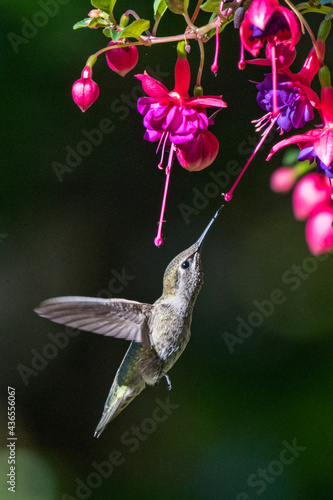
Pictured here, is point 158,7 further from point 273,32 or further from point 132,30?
point 273,32

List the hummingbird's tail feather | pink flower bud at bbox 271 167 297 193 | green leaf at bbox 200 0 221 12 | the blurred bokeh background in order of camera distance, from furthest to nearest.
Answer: the blurred bokeh background → the hummingbird's tail feather → pink flower bud at bbox 271 167 297 193 → green leaf at bbox 200 0 221 12

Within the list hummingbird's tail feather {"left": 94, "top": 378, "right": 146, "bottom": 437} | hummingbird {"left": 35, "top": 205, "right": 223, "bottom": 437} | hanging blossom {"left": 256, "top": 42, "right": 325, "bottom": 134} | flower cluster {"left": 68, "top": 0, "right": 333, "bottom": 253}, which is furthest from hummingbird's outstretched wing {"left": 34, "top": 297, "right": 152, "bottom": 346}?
hanging blossom {"left": 256, "top": 42, "right": 325, "bottom": 134}

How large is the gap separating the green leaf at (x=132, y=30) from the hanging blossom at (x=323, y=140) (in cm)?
19

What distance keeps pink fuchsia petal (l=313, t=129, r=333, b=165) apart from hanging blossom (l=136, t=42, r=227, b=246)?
4.6 inches

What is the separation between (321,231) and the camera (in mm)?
844

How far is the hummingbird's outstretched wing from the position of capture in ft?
2.70

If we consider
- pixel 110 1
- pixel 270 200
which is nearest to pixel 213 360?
pixel 270 200

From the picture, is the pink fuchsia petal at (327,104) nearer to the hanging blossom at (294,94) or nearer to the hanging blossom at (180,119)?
the hanging blossom at (294,94)

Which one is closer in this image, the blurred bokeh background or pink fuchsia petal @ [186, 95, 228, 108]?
pink fuchsia petal @ [186, 95, 228, 108]

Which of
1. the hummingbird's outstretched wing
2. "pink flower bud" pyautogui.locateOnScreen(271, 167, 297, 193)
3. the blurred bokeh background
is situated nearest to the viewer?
the hummingbird's outstretched wing

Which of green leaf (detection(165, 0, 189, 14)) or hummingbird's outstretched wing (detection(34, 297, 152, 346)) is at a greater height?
green leaf (detection(165, 0, 189, 14))

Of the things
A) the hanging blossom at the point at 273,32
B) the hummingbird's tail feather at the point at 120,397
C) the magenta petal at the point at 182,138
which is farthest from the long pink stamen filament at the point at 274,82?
the hummingbird's tail feather at the point at 120,397

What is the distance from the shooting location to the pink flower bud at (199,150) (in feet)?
2.52

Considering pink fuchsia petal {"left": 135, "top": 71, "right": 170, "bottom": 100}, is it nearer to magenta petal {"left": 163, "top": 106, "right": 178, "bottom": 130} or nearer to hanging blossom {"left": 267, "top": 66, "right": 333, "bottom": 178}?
magenta petal {"left": 163, "top": 106, "right": 178, "bottom": 130}
